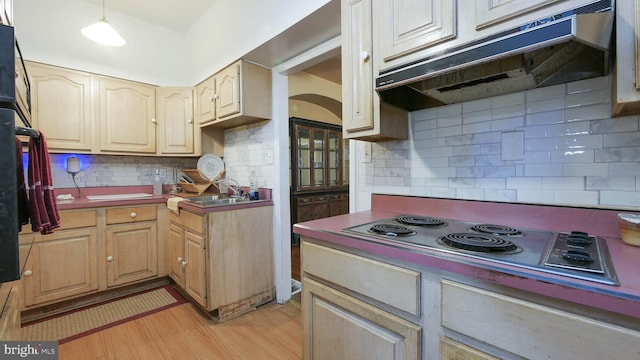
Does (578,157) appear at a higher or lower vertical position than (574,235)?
higher

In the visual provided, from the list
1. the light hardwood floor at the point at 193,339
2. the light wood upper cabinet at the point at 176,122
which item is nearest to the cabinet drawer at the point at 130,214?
the light wood upper cabinet at the point at 176,122

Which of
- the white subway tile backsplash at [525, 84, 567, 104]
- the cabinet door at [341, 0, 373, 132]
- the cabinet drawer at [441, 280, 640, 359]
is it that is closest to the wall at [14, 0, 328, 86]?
the cabinet door at [341, 0, 373, 132]

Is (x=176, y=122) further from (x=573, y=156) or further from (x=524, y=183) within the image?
(x=573, y=156)

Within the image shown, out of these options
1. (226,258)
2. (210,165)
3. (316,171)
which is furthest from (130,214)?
(316,171)

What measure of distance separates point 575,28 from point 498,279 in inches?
28.1

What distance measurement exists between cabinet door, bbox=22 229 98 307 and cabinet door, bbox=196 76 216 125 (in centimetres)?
140

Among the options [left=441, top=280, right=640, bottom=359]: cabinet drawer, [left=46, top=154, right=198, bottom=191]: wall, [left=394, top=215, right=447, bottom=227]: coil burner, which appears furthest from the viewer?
[left=46, top=154, right=198, bottom=191]: wall

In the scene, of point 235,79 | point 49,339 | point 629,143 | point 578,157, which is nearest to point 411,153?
point 578,157

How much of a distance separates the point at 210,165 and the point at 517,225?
2.78 metres

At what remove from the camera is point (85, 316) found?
2.18 m

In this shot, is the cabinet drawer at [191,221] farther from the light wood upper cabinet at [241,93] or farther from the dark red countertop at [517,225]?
the dark red countertop at [517,225]

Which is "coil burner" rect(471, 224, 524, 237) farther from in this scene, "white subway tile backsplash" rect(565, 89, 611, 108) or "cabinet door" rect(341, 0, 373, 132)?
"cabinet door" rect(341, 0, 373, 132)

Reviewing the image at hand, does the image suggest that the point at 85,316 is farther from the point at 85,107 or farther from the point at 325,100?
the point at 325,100

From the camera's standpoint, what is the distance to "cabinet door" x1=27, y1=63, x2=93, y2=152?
232 cm
